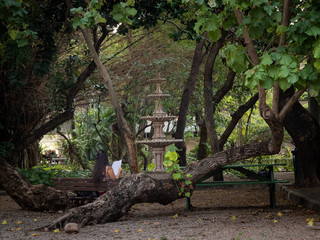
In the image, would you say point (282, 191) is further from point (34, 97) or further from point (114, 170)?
point (34, 97)

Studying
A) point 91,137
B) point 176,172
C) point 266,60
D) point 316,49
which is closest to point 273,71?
point 266,60

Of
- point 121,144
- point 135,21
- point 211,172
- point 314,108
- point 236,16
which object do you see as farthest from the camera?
point 121,144

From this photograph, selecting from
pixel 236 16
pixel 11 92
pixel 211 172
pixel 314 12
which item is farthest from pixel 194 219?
pixel 11 92

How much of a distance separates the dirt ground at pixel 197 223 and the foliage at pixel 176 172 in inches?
20.2

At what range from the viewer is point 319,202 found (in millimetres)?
9625

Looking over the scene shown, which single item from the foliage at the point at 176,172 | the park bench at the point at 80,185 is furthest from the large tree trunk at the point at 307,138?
the park bench at the point at 80,185

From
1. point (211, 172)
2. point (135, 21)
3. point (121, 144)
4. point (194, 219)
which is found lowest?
point (194, 219)

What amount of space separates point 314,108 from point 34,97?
341 inches

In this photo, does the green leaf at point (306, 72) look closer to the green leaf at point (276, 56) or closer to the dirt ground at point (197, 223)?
the green leaf at point (276, 56)

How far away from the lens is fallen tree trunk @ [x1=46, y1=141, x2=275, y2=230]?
867 centimetres

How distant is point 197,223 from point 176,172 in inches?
46.3

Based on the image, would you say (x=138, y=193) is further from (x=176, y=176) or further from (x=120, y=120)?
(x=120, y=120)

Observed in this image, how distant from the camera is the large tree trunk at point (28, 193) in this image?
10.9 meters

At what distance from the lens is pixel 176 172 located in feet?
31.4
